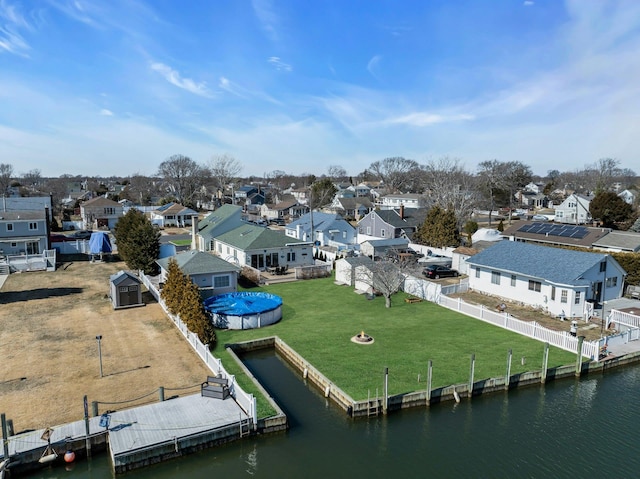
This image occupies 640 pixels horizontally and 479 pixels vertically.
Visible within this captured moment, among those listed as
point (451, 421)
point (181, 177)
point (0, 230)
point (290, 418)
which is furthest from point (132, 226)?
point (181, 177)

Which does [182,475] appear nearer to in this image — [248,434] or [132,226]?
[248,434]

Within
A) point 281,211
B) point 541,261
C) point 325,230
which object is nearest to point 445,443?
point 541,261

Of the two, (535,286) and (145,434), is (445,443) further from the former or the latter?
(535,286)

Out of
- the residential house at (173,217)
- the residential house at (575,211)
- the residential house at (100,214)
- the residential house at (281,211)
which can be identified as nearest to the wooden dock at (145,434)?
the residential house at (100,214)

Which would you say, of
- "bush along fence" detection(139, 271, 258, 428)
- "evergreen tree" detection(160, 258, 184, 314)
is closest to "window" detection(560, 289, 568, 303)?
"bush along fence" detection(139, 271, 258, 428)

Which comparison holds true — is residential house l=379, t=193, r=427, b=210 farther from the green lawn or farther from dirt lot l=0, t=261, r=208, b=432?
dirt lot l=0, t=261, r=208, b=432

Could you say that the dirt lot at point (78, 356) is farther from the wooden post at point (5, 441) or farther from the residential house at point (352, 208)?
the residential house at point (352, 208)
